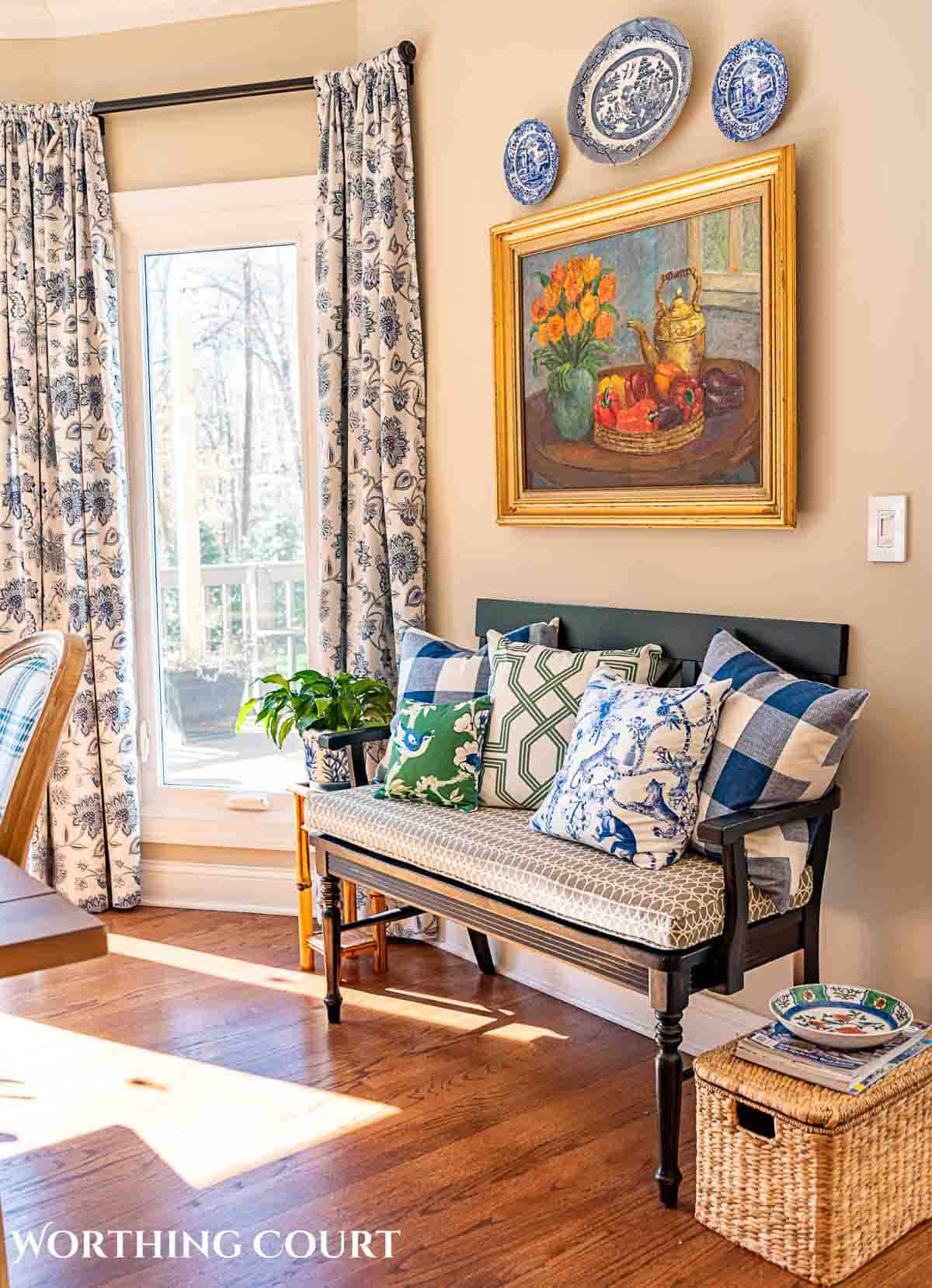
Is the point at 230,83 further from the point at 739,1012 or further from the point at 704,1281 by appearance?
the point at 704,1281

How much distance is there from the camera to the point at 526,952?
347 centimetres

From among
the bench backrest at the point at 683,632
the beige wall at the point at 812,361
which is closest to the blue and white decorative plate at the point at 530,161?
the beige wall at the point at 812,361

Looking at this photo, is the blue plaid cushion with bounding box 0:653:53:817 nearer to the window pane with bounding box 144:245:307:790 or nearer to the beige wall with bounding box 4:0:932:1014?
the beige wall with bounding box 4:0:932:1014

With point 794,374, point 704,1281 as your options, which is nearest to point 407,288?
point 794,374

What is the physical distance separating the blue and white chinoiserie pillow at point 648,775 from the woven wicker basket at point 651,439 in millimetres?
640

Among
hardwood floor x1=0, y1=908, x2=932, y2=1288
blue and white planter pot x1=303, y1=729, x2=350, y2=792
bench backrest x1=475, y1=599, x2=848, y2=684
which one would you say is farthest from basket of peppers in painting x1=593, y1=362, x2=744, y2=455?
hardwood floor x1=0, y1=908, x2=932, y2=1288

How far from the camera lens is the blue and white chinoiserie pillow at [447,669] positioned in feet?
10.6

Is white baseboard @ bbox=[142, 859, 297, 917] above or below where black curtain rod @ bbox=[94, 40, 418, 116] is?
below

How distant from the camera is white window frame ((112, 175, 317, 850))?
3.93 m

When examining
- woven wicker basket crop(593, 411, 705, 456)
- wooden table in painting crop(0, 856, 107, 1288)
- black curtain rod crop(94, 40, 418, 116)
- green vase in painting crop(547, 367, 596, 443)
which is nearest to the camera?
wooden table in painting crop(0, 856, 107, 1288)

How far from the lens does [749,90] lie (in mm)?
2713

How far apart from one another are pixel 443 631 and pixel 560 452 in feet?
2.42

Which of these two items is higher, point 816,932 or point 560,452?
point 560,452

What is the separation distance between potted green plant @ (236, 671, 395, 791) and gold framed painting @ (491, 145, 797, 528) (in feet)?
2.04
